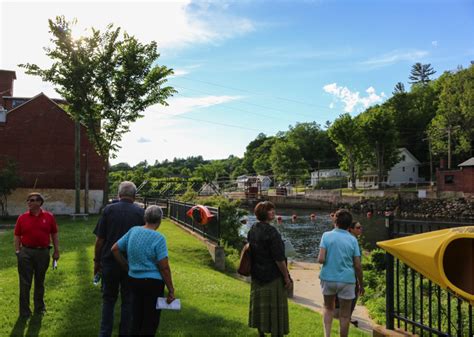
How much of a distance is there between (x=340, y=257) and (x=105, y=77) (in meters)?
16.5

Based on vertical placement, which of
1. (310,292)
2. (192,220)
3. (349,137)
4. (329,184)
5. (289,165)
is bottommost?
(310,292)

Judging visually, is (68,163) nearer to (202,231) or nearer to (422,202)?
(202,231)

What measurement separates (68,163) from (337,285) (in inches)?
1113

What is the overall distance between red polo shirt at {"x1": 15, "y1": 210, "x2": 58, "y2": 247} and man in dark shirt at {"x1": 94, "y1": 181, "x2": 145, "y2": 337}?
1347 millimetres

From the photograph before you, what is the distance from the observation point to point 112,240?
5062 mm

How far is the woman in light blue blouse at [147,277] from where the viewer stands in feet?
14.3

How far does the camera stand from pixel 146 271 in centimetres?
438

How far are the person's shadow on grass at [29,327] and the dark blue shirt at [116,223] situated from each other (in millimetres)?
1488

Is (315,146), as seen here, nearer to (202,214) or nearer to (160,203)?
(160,203)

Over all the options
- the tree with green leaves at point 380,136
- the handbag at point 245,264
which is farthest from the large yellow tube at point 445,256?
the tree with green leaves at point 380,136

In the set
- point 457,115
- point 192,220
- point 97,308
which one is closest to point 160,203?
point 192,220

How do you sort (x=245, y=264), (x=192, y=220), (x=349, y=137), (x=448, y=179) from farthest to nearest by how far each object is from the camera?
(x=349, y=137), (x=448, y=179), (x=192, y=220), (x=245, y=264)

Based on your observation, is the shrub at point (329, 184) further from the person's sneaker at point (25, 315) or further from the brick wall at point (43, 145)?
the person's sneaker at point (25, 315)

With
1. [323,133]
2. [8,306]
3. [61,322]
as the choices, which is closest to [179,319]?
[61,322]
